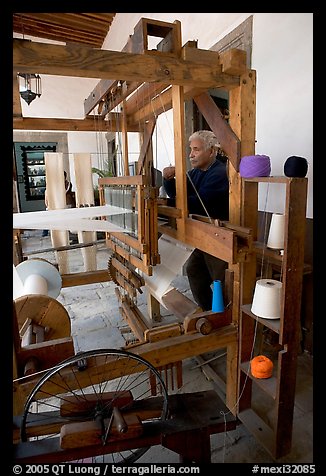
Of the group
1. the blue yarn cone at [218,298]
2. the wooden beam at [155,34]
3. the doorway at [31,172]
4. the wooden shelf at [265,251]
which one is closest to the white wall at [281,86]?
the wooden shelf at [265,251]

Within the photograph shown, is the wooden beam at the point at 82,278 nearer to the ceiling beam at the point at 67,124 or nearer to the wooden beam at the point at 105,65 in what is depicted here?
the ceiling beam at the point at 67,124

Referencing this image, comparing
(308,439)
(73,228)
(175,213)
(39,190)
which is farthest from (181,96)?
(39,190)

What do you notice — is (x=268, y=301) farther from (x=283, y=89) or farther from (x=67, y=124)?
(x=67, y=124)


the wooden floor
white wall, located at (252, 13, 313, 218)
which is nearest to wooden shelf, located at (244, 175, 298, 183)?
white wall, located at (252, 13, 313, 218)

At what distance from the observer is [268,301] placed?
→ 4.54 ft

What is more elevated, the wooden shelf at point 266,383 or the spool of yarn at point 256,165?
the spool of yarn at point 256,165

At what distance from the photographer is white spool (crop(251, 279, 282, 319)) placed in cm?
138

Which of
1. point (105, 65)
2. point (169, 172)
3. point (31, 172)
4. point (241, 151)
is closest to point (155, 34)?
point (105, 65)

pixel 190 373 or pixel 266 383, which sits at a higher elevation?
pixel 266 383

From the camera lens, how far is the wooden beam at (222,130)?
146cm

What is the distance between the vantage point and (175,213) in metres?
1.77

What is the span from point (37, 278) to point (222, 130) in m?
1.57

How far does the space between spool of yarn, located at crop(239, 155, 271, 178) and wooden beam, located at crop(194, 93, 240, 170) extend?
0.09 metres

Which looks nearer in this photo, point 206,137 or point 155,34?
point 155,34
